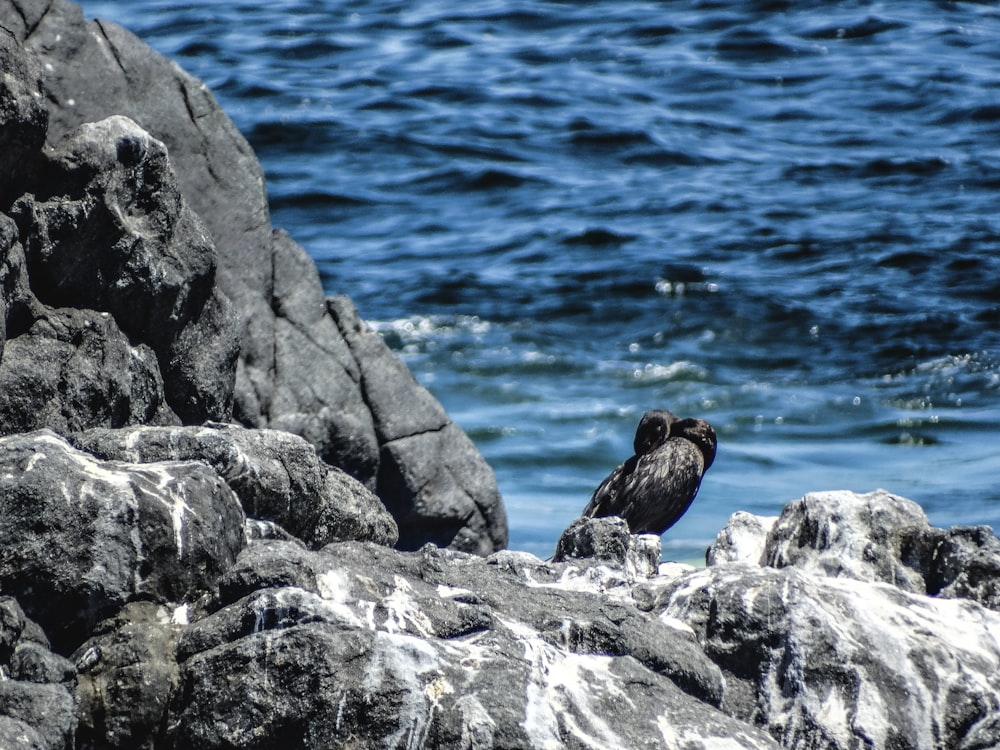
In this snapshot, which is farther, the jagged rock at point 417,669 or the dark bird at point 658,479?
the dark bird at point 658,479

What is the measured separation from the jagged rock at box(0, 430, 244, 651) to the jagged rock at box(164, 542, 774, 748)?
0.16m

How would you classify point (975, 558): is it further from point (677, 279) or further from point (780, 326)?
point (677, 279)

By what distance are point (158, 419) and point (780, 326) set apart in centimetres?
1135

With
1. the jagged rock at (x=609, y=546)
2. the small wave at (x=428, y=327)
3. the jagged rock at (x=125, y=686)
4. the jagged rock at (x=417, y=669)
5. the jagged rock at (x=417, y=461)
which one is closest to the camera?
the jagged rock at (x=417, y=669)

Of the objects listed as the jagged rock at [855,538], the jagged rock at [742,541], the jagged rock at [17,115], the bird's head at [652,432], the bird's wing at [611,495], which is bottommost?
the bird's wing at [611,495]

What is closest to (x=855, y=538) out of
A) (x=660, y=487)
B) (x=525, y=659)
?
(x=525, y=659)

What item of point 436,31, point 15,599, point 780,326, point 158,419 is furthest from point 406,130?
point 15,599

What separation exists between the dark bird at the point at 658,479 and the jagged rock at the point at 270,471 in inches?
102

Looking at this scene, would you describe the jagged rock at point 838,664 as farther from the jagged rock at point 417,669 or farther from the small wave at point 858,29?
the small wave at point 858,29

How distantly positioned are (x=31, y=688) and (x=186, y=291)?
8.28 feet

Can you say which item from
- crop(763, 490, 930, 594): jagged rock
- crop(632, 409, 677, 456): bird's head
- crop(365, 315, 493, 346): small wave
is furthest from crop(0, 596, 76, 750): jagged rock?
crop(365, 315, 493, 346): small wave

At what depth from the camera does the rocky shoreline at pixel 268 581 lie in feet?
11.8

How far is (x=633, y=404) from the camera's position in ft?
48.8

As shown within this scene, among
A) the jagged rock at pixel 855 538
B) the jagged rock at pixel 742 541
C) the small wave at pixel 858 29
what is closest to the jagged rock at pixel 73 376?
the jagged rock at pixel 742 541
